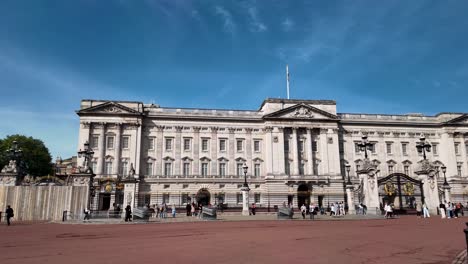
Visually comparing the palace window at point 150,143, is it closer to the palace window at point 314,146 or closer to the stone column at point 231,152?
the stone column at point 231,152

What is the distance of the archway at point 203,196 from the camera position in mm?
50972

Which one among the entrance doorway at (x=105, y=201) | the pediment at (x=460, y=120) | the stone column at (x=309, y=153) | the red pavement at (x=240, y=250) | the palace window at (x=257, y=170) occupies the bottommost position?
the red pavement at (x=240, y=250)

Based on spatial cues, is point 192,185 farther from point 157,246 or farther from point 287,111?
point 157,246

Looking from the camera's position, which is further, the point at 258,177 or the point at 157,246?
the point at 258,177

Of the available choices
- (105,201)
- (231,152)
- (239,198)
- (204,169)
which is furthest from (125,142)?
(239,198)

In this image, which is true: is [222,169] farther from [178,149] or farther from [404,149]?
[404,149]

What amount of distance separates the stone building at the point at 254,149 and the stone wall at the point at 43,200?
21600 mm

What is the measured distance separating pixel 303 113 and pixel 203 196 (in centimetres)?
2076

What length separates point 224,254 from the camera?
10133 mm

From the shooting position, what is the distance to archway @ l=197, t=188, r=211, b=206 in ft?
167

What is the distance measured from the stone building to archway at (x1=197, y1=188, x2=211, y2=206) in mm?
152

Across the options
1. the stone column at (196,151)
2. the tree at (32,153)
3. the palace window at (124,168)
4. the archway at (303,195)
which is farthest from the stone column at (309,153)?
the tree at (32,153)

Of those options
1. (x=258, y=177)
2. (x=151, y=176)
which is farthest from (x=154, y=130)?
(x=258, y=177)

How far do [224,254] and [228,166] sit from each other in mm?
42718
